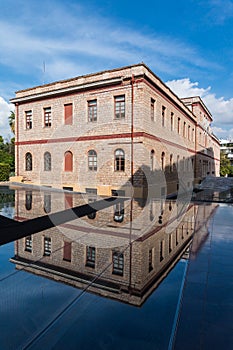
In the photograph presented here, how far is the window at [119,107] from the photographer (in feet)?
43.4

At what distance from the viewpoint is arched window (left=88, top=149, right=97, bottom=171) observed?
46.6 feet

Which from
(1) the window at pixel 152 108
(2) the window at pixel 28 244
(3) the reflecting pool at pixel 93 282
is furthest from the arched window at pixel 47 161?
(2) the window at pixel 28 244

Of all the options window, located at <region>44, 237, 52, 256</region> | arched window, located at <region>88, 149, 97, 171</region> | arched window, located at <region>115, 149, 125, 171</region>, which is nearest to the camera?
window, located at <region>44, 237, 52, 256</region>

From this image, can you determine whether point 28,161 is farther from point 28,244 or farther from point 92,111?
point 28,244

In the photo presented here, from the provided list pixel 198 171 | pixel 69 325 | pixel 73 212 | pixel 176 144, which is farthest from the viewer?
pixel 198 171

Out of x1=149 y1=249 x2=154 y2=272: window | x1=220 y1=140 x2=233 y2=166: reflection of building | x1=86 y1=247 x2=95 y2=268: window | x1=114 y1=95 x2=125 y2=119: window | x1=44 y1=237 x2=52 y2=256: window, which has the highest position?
x1=220 y1=140 x2=233 y2=166: reflection of building

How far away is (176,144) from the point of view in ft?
59.8

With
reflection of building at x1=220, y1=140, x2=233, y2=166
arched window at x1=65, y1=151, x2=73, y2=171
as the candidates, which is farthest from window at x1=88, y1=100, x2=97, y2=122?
reflection of building at x1=220, y1=140, x2=233, y2=166

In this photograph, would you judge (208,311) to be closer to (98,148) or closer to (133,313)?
(133,313)

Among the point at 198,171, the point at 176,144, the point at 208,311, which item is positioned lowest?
the point at 208,311

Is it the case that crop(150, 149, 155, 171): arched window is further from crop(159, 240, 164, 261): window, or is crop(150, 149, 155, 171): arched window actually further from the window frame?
crop(159, 240, 164, 261): window

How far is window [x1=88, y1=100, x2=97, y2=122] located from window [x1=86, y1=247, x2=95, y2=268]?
37.5 feet

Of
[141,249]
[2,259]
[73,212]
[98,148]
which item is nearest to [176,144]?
[98,148]

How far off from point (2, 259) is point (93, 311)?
179 centimetres
